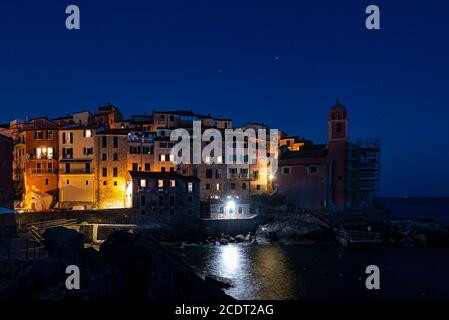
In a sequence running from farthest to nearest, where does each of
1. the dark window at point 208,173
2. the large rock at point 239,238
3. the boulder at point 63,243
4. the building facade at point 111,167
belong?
the dark window at point 208,173
the building facade at point 111,167
the large rock at point 239,238
the boulder at point 63,243

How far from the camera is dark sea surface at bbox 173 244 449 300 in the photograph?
33969 mm

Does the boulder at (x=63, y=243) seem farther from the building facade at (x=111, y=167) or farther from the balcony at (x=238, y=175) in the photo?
the balcony at (x=238, y=175)

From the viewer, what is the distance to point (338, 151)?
7025cm

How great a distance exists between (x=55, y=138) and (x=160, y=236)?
27.8 m

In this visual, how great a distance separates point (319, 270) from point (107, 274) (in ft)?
86.0

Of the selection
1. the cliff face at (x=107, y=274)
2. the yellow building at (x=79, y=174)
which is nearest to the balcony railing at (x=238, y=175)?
the yellow building at (x=79, y=174)

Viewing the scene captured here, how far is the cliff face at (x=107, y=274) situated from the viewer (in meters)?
19.7

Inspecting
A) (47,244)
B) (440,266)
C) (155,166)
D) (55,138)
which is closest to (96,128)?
(55,138)

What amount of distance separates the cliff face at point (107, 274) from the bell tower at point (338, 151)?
4922 cm

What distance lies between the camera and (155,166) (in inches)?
2822

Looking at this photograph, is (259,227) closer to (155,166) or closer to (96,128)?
(155,166)

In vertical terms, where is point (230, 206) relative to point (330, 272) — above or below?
above

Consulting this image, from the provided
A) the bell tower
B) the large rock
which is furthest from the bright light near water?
the bell tower

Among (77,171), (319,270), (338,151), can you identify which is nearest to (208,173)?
(77,171)
